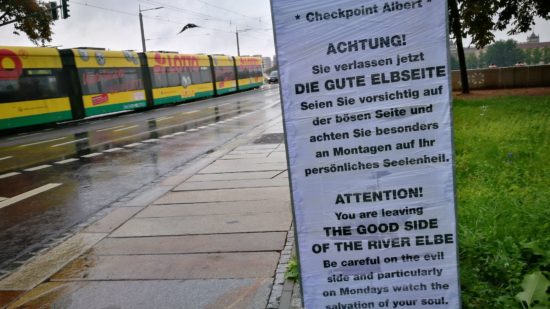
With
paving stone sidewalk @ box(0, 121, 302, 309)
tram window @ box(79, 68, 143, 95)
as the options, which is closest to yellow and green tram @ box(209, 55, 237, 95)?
tram window @ box(79, 68, 143, 95)

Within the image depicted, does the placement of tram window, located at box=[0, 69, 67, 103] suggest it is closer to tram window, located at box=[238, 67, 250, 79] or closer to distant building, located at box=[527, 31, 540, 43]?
tram window, located at box=[238, 67, 250, 79]

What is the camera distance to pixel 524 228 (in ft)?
13.9

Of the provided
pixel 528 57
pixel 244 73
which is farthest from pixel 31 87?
pixel 528 57

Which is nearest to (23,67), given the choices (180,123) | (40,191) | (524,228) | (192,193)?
(180,123)

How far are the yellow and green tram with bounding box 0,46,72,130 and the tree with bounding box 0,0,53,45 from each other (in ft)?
20.3

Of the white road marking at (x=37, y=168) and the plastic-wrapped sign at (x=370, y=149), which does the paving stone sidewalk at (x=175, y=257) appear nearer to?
the plastic-wrapped sign at (x=370, y=149)

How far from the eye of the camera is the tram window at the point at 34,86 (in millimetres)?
19125

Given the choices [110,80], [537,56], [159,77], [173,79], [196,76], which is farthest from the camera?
[537,56]

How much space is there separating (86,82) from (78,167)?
13.3 metres

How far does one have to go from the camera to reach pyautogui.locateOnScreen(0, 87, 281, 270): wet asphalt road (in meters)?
6.84

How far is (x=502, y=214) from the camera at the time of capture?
4.66m

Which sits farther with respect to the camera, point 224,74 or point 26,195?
point 224,74

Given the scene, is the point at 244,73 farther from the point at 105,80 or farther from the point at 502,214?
the point at 502,214

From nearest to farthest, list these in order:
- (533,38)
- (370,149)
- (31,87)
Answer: (370,149) < (31,87) < (533,38)
